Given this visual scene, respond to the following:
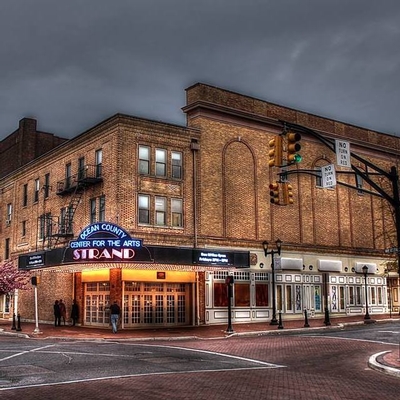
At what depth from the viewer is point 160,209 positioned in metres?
36.5

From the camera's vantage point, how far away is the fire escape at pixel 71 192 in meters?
37.2

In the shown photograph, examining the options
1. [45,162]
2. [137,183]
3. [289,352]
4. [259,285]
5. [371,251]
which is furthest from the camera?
[371,251]

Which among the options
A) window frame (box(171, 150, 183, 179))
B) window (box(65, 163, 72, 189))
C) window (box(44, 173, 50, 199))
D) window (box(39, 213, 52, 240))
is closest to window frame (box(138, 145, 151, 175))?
window frame (box(171, 150, 183, 179))

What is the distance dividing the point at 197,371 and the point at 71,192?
2517 cm

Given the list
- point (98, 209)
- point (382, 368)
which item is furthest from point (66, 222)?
point (382, 368)

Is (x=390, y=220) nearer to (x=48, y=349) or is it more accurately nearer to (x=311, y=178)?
(x=311, y=178)

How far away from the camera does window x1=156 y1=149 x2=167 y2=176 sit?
1458 inches

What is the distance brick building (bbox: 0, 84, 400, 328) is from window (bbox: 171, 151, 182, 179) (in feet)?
0.29

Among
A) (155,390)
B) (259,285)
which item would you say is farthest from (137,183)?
(155,390)

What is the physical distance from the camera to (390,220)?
51938 millimetres

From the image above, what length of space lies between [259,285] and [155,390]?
27.8 meters

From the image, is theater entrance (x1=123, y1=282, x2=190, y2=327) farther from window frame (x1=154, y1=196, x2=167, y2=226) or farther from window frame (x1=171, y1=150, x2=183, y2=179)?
window frame (x1=171, y1=150, x2=183, y2=179)

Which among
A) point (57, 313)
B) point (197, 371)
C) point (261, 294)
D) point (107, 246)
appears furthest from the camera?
point (261, 294)

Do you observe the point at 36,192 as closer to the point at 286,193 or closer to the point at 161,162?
the point at 161,162
